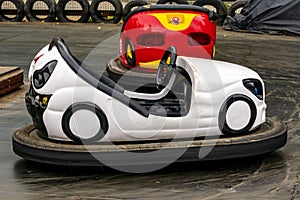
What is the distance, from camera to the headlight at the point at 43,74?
486 centimetres

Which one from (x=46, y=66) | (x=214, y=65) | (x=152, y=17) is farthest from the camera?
(x=152, y=17)

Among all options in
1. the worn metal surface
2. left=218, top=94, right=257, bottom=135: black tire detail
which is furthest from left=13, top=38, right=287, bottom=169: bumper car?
the worn metal surface

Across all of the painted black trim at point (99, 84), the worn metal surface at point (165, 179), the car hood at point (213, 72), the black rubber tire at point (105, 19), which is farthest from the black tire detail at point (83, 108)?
the black rubber tire at point (105, 19)

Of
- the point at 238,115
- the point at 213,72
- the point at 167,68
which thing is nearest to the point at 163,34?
the point at 167,68

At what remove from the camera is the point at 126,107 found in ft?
15.7

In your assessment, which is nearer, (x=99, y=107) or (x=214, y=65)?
(x=99, y=107)

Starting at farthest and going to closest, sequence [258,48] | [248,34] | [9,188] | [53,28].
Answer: [53,28] < [248,34] < [258,48] < [9,188]

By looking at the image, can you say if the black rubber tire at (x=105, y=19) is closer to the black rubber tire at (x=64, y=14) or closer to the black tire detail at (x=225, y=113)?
the black rubber tire at (x=64, y=14)

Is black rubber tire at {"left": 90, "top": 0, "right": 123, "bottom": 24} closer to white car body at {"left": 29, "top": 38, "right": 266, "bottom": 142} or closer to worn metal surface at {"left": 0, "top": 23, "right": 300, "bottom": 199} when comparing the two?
worn metal surface at {"left": 0, "top": 23, "right": 300, "bottom": 199}

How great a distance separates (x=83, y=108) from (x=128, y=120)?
13.4 inches

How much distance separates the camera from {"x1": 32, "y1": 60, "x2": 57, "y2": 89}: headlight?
4.86 m

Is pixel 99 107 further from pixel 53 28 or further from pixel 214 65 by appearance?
pixel 53 28

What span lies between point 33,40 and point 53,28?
2.58 meters

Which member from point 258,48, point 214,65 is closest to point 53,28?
point 258,48
